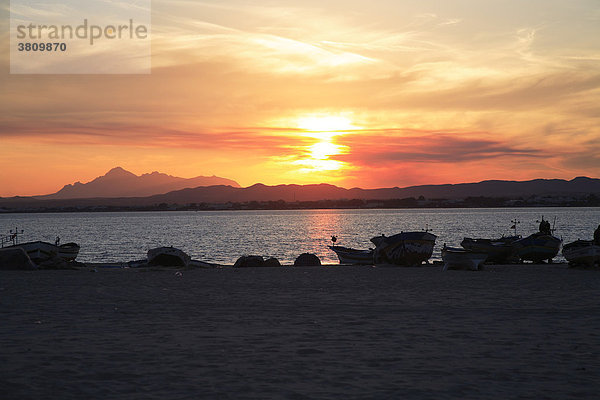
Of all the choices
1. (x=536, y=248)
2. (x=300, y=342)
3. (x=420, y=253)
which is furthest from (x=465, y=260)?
(x=300, y=342)

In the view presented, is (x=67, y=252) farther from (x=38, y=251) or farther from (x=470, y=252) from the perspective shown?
(x=470, y=252)

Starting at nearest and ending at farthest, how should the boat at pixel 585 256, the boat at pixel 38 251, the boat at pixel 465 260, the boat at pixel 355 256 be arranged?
the boat at pixel 585 256 → the boat at pixel 465 260 → the boat at pixel 38 251 → the boat at pixel 355 256

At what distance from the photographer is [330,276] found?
28.9 meters

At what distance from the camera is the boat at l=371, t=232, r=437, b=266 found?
1486 inches

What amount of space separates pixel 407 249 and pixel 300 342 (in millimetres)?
26492

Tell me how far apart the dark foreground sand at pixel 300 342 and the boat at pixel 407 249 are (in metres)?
14.8

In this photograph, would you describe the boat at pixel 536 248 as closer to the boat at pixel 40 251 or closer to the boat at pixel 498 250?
the boat at pixel 498 250

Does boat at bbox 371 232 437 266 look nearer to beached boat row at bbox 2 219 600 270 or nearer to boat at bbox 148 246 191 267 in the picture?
beached boat row at bbox 2 219 600 270

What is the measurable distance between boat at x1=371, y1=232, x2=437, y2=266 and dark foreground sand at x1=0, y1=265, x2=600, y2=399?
48.7ft

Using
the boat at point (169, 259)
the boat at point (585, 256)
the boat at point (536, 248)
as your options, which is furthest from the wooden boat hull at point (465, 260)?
the boat at point (169, 259)

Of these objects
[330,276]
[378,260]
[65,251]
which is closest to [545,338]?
[330,276]

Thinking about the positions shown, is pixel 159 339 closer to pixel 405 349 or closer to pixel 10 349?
pixel 10 349

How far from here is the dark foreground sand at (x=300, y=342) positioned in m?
9.01

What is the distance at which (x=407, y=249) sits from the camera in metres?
37.8
